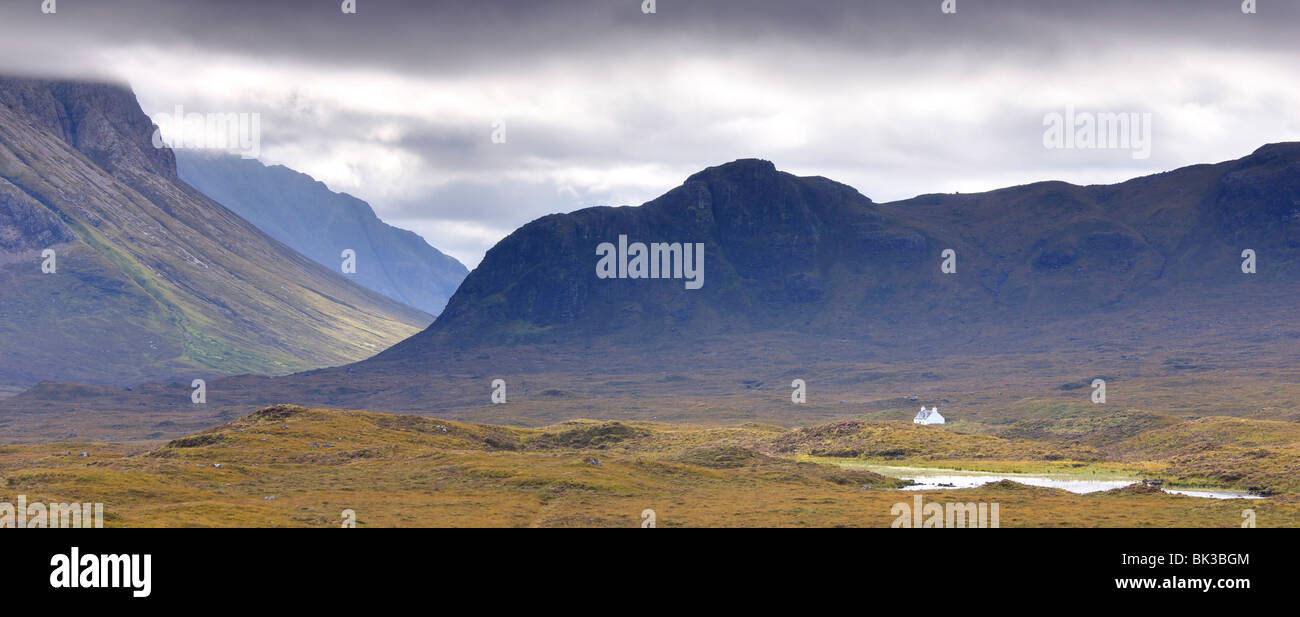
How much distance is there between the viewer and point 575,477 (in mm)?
124062

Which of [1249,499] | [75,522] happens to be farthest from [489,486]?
[1249,499]

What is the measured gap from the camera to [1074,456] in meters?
176

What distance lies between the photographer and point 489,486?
12212 centimetres

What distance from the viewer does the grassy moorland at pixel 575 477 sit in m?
98.4

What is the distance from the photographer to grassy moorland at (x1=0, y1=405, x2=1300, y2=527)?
9844 centimetres
